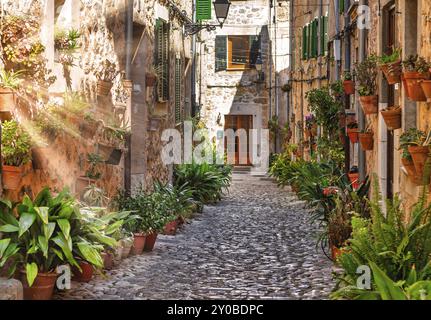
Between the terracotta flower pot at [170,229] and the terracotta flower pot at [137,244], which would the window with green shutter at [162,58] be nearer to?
the terracotta flower pot at [170,229]

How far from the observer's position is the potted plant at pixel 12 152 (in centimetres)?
646

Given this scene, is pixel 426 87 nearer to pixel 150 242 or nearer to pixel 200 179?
pixel 150 242

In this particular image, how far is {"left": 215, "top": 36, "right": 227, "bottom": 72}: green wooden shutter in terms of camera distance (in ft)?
89.7

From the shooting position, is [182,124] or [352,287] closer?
[352,287]

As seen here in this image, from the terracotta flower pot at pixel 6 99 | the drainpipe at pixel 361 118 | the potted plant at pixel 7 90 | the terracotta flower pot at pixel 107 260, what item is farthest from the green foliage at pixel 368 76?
the terracotta flower pot at pixel 6 99

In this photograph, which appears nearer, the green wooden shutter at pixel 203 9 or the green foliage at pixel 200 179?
the green foliage at pixel 200 179

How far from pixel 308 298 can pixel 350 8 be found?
24.1ft

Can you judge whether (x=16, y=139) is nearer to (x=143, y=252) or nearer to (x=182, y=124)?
(x=143, y=252)

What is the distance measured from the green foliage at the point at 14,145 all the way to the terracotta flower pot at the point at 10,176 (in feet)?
0.20

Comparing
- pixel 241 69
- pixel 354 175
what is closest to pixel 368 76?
pixel 354 175

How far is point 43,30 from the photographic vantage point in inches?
293

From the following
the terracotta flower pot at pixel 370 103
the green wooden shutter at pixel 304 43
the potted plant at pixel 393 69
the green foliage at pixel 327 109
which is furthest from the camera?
the green wooden shutter at pixel 304 43

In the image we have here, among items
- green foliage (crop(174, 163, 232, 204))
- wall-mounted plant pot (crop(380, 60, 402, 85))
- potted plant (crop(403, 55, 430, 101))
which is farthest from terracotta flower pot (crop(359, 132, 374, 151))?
green foliage (crop(174, 163, 232, 204))
